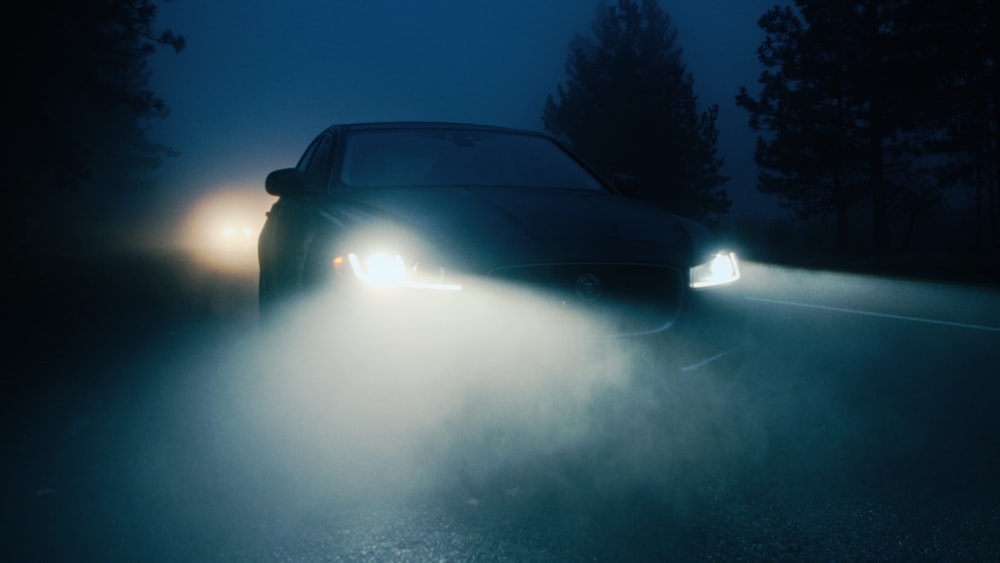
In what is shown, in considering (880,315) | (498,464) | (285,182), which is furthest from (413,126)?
(880,315)

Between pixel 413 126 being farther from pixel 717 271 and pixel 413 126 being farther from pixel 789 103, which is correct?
pixel 789 103

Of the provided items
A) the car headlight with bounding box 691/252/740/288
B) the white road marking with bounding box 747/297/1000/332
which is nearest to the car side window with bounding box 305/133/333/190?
the car headlight with bounding box 691/252/740/288

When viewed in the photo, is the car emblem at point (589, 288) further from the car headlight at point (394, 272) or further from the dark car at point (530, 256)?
the car headlight at point (394, 272)

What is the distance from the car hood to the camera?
393cm

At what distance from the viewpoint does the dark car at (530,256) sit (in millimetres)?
3822

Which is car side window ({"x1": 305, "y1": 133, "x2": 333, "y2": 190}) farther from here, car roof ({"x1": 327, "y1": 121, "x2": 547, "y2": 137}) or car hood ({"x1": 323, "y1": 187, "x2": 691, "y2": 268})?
car hood ({"x1": 323, "y1": 187, "x2": 691, "y2": 268})

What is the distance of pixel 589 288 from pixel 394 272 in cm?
81

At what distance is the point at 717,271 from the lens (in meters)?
4.40

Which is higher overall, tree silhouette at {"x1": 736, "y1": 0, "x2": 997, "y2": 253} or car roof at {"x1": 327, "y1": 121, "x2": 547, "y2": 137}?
tree silhouette at {"x1": 736, "y1": 0, "x2": 997, "y2": 253}

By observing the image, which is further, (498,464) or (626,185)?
(626,185)

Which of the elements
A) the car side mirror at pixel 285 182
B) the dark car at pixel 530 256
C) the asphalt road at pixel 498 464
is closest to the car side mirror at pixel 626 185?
the dark car at pixel 530 256

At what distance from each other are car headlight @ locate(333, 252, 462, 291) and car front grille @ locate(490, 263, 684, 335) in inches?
9.1

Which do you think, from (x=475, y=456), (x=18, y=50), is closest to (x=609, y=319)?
(x=475, y=456)

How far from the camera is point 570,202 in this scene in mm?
4730
